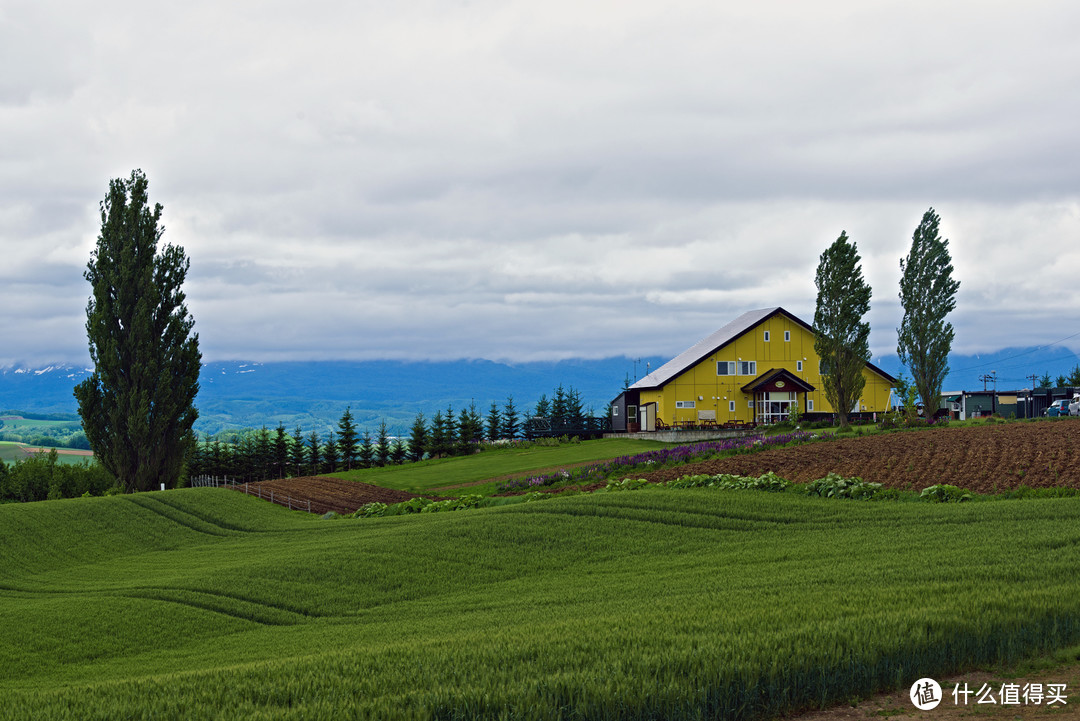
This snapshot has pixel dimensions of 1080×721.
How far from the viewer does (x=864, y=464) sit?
27422 mm

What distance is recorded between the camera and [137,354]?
35250 mm

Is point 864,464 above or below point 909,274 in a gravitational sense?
below

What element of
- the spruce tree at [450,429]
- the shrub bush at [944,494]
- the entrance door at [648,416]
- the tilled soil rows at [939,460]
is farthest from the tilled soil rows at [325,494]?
the entrance door at [648,416]

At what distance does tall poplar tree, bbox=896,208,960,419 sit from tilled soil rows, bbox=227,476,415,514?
29.8 meters

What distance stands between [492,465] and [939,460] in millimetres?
25098

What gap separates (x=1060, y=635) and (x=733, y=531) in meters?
10.8

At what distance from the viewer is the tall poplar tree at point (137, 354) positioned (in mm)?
35000

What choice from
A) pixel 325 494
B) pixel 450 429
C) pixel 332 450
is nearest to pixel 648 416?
pixel 450 429

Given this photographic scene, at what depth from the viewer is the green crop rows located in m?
6.86

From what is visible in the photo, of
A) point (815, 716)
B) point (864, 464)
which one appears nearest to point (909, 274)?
point (864, 464)

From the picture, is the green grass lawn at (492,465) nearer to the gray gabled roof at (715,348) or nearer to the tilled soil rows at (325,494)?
the tilled soil rows at (325,494)

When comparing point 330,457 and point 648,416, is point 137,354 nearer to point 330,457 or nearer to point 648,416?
point 330,457

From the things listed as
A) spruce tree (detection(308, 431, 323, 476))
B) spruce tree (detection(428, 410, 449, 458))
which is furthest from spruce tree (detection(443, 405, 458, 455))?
spruce tree (detection(308, 431, 323, 476))

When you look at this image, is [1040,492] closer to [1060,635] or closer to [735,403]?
[1060,635]
